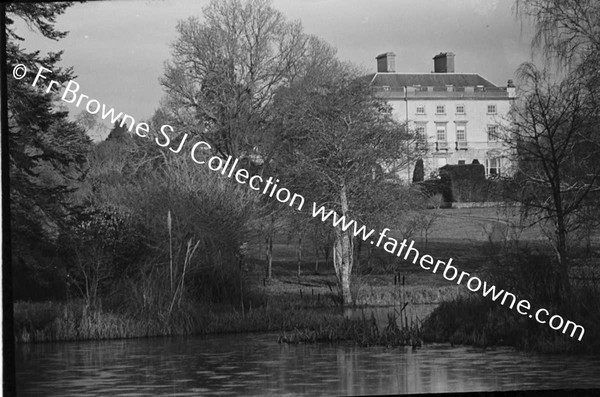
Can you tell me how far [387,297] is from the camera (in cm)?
1670

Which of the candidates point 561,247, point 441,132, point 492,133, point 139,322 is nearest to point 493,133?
point 492,133

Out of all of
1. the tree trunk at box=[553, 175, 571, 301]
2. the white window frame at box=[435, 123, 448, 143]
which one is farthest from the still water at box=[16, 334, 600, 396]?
the white window frame at box=[435, 123, 448, 143]

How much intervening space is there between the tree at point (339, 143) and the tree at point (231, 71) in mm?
565

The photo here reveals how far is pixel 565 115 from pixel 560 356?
2.98 m

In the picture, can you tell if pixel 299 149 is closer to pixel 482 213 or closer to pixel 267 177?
pixel 267 177

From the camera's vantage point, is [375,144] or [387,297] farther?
[375,144]

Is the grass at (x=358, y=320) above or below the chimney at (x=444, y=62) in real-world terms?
below

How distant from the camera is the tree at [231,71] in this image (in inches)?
624

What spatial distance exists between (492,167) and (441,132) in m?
1.07

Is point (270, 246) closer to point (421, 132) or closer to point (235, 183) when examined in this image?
point (235, 183)

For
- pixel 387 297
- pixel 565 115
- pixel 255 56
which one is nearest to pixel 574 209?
pixel 565 115

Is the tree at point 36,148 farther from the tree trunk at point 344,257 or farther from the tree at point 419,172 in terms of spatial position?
the tree at point 419,172

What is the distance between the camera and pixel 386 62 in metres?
12.5

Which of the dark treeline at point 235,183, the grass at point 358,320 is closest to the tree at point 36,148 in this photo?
the dark treeline at point 235,183
